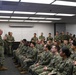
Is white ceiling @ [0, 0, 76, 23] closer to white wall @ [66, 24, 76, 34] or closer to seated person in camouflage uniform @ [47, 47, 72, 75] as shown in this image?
seated person in camouflage uniform @ [47, 47, 72, 75]

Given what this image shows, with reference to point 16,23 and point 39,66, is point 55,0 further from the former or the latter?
point 16,23

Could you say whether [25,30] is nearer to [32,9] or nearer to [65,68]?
[32,9]

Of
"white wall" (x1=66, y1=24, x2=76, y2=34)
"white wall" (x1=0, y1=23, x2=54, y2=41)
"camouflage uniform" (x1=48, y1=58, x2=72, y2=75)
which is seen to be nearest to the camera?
"camouflage uniform" (x1=48, y1=58, x2=72, y2=75)

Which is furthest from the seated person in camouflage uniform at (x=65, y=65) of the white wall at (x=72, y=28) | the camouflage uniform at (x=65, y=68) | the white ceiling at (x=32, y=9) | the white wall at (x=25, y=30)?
the white wall at (x=72, y=28)

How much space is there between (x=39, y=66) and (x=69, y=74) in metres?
1.47

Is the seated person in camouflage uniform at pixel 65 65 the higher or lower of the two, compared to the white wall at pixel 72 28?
lower

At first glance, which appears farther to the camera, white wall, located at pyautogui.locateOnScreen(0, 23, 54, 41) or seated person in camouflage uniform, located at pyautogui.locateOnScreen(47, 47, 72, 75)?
white wall, located at pyautogui.locateOnScreen(0, 23, 54, 41)

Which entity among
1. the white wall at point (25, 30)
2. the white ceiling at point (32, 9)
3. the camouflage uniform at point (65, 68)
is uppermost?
the white ceiling at point (32, 9)

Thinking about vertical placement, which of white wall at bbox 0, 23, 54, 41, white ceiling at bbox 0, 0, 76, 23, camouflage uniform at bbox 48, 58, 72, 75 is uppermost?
white ceiling at bbox 0, 0, 76, 23

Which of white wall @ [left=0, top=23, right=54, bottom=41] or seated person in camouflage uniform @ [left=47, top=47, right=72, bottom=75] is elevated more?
white wall @ [left=0, top=23, right=54, bottom=41]

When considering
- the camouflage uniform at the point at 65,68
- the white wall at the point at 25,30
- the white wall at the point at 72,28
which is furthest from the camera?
the white wall at the point at 72,28

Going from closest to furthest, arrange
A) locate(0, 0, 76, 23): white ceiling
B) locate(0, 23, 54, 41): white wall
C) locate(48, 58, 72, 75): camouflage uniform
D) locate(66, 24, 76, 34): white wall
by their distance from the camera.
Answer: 1. locate(48, 58, 72, 75): camouflage uniform
2. locate(0, 0, 76, 23): white ceiling
3. locate(0, 23, 54, 41): white wall
4. locate(66, 24, 76, 34): white wall

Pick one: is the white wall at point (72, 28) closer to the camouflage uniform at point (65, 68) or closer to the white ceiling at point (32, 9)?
the white ceiling at point (32, 9)

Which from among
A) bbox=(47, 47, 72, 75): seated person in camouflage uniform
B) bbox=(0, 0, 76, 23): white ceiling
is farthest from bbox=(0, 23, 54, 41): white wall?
bbox=(47, 47, 72, 75): seated person in camouflage uniform
